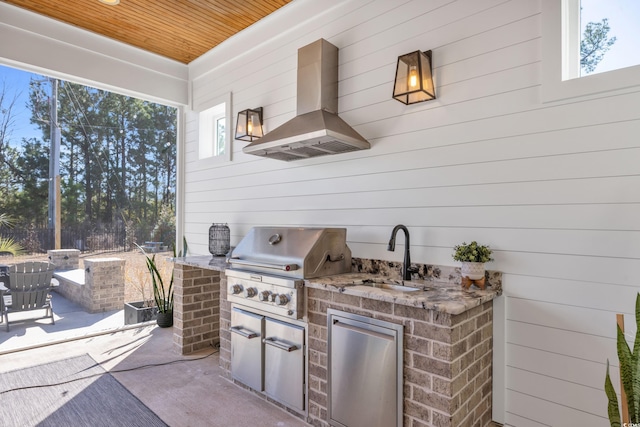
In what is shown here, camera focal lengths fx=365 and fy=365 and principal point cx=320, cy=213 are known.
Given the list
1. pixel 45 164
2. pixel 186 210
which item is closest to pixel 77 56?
pixel 45 164

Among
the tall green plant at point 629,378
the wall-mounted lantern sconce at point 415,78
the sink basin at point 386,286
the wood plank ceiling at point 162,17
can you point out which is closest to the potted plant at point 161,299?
the wood plank ceiling at point 162,17

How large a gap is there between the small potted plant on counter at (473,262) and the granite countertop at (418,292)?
51mm

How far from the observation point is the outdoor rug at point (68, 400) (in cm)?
229

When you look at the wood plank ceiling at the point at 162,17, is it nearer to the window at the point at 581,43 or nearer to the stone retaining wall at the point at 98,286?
the window at the point at 581,43

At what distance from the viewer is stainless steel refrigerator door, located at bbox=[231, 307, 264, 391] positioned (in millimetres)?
2543

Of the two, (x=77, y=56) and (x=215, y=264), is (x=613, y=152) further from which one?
(x=77, y=56)

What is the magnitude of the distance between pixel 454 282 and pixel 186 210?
3.50 metres

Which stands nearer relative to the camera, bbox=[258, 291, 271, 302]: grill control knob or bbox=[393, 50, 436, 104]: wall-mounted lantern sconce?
bbox=[393, 50, 436, 104]: wall-mounted lantern sconce

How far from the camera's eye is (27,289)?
354 cm

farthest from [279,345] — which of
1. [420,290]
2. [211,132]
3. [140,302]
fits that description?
[211,132]

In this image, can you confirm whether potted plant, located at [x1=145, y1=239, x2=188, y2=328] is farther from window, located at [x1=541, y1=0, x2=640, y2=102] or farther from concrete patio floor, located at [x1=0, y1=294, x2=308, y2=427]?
window, located at [x1=541, y1=0, x2=640, y2=102]

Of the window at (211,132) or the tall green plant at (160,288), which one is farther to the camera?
the window at (211,132)

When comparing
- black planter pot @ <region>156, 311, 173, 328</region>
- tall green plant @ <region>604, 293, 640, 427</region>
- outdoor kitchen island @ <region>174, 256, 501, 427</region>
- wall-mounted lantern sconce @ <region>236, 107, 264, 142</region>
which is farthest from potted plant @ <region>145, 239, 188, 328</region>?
tall green plant @ <region>604, 293, 640, 427</region>

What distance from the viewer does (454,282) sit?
2.23 m
